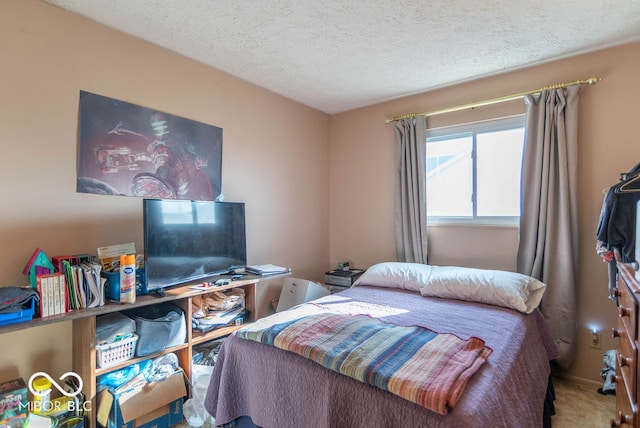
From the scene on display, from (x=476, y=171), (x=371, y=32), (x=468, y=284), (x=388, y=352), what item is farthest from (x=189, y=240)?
(x=476, y=171)

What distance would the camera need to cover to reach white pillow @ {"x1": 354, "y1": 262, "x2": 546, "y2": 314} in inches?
84.4

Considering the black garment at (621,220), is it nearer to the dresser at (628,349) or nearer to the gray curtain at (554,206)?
the dresser at (628,349)

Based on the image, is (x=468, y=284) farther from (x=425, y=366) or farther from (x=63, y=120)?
(x=63, y=120)

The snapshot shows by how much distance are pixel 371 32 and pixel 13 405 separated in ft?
9.25

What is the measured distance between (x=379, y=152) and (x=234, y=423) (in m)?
2.69

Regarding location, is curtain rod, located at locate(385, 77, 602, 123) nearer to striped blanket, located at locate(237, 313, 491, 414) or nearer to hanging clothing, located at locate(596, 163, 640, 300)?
hanging clothing, located at locate(596, 163, 640, 300)

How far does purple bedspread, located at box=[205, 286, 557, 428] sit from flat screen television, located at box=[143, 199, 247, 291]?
2.16 ft

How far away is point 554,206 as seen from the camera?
2.45 meters

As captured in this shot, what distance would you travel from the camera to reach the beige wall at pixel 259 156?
5.76 ft

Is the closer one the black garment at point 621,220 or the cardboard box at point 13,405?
the cardboard box at point 13,405

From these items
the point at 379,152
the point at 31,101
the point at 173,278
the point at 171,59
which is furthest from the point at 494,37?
the point at 31,101

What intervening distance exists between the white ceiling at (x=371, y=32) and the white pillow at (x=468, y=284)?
1.62 m

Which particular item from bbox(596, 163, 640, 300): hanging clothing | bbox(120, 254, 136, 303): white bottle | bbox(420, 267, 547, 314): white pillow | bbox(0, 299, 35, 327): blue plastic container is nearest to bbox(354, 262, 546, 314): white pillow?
bbox(420, 267, 547, 314): white pillow

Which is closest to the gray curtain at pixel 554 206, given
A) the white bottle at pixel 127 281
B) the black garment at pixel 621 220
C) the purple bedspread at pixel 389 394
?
the purple bedspread at pixel 389 394
